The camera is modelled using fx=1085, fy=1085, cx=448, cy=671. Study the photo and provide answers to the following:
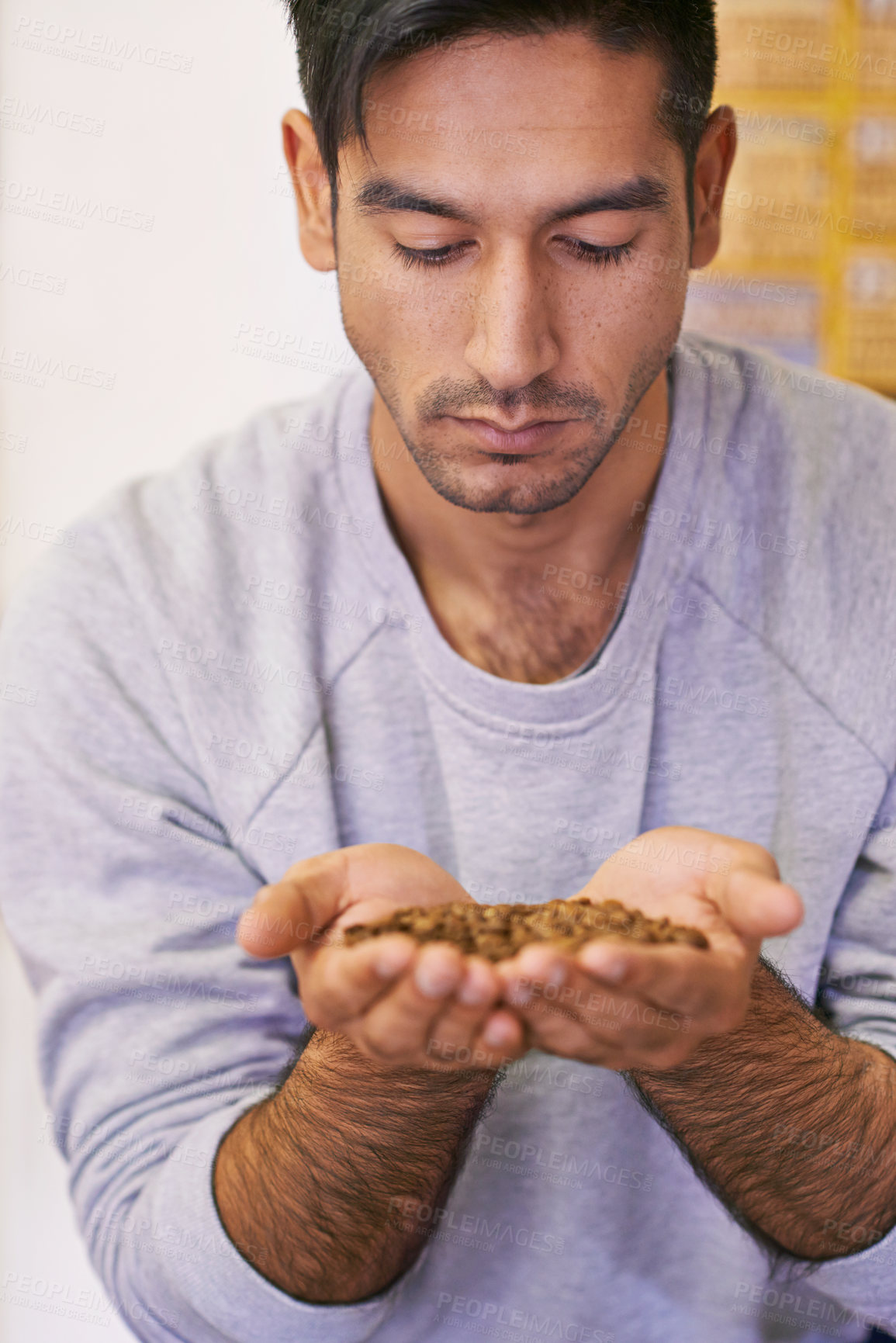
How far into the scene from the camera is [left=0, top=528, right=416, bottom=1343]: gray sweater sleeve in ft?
2.61

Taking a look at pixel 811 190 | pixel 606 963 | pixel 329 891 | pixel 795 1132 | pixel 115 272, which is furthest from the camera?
pixel 811 190

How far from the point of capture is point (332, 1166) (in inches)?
30.0

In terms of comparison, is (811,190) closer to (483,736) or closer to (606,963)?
(483,736)

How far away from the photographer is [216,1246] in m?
0.77

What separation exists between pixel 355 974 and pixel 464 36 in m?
0.60

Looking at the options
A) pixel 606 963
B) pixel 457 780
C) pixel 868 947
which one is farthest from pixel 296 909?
pixel 868 947

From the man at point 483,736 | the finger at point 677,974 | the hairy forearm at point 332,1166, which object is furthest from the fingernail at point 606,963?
the hairy forearm at point 332,1166

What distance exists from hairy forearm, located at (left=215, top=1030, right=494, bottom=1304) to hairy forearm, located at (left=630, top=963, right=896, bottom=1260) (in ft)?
0.51

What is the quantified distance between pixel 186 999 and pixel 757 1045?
431mm

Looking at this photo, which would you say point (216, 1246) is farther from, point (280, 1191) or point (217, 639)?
Answer: point (217, 639)

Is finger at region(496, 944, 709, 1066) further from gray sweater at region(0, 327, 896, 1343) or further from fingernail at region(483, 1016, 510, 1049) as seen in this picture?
gray sweater at region(0, 327, 896, 1343)

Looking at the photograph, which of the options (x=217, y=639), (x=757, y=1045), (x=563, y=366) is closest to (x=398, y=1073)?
(x=757, y=1045)

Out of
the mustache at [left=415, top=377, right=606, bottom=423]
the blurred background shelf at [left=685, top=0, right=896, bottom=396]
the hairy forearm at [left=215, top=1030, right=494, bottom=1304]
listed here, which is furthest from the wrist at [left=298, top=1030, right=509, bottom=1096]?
the blurred background shelf at [left=685, top=0, right=896, bottom=396]

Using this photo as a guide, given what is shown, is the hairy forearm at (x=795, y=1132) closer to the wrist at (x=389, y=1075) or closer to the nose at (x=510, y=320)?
the wrist at (x=389, y=1075)
